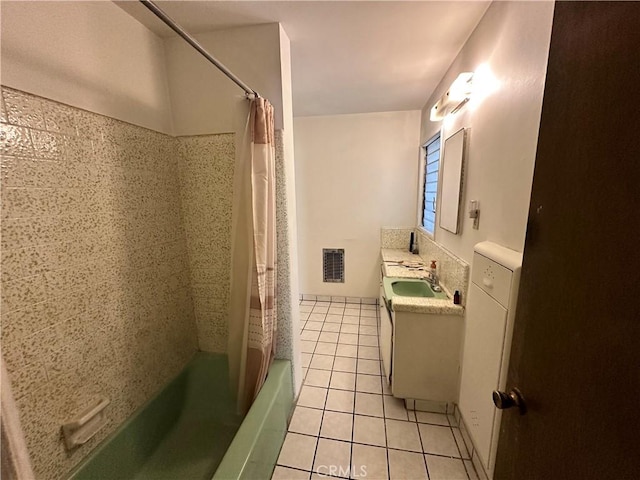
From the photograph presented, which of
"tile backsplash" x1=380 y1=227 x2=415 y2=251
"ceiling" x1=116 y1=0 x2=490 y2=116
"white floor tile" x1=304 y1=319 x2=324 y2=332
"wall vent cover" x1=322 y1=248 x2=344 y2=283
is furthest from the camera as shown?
"wall vent cover" x1=322 y1=248 x2=344 y2=283

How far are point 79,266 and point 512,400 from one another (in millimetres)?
1661

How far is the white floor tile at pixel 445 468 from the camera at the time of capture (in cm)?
129

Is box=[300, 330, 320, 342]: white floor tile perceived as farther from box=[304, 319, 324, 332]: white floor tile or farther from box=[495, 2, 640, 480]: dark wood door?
box=[495, 2, 640, 480]: dark wood door

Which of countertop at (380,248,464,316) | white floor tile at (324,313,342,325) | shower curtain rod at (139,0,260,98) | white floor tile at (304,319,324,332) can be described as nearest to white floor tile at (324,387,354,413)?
countertop at (380,248,464,316)

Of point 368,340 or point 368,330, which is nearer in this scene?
point 368,340

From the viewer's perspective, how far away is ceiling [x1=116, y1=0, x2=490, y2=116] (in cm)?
125

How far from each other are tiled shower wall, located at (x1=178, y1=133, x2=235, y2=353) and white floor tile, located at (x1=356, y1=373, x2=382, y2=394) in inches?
43.2

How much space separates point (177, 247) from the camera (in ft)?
5.26

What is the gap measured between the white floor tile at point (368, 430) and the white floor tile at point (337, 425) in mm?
40

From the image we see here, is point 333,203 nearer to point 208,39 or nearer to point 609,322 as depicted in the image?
point 208,39

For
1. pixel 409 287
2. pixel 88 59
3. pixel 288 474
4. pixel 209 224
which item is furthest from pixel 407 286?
pixel 88 59

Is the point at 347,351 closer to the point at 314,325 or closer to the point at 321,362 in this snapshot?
the point at 321,362

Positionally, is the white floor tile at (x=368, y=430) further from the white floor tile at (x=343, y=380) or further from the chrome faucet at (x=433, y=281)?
the chrome faucet at (x=433, y=281)

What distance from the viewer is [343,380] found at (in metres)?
1.98
